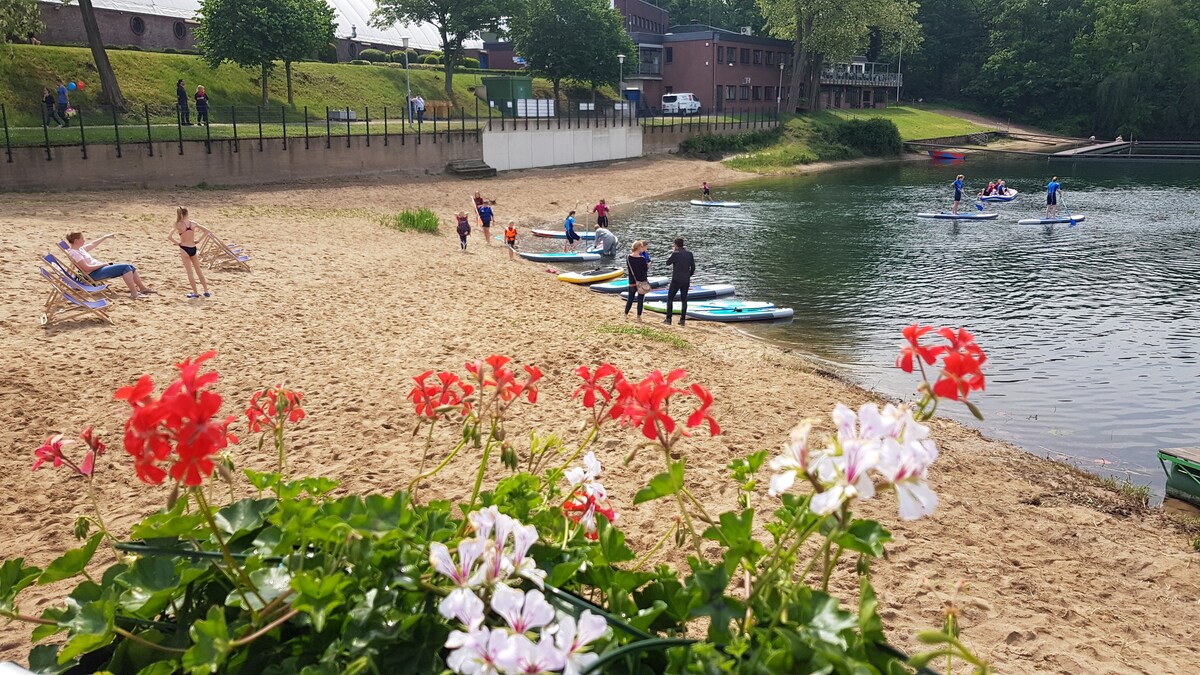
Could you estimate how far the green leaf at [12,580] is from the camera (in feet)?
7.04

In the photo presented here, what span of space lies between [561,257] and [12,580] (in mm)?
23057

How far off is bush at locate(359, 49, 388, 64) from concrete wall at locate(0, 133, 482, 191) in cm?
2245

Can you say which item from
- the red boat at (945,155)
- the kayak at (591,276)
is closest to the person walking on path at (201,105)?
the kayak at (591,276)

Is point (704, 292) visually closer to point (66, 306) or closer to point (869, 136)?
point (66, 306)

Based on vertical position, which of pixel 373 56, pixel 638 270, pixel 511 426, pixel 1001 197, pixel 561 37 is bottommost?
pixel 511 426

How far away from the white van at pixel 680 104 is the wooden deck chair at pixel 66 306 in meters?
57.3

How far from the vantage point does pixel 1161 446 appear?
11.8 m

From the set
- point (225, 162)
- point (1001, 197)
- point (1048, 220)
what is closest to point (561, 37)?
point (1001, 197)

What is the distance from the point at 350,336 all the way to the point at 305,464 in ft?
15.4

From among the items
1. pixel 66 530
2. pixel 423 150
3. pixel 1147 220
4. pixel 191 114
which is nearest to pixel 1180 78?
pixel 1147 220

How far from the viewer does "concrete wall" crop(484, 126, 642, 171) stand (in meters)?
42.7

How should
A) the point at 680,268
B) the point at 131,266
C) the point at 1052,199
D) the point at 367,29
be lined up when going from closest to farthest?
the point at 131,266
the point at 680,268
the point at 1052,199
the point at 367,29

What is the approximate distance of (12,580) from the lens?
2.20 meters

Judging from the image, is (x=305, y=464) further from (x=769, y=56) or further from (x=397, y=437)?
(x=769, y=56)
